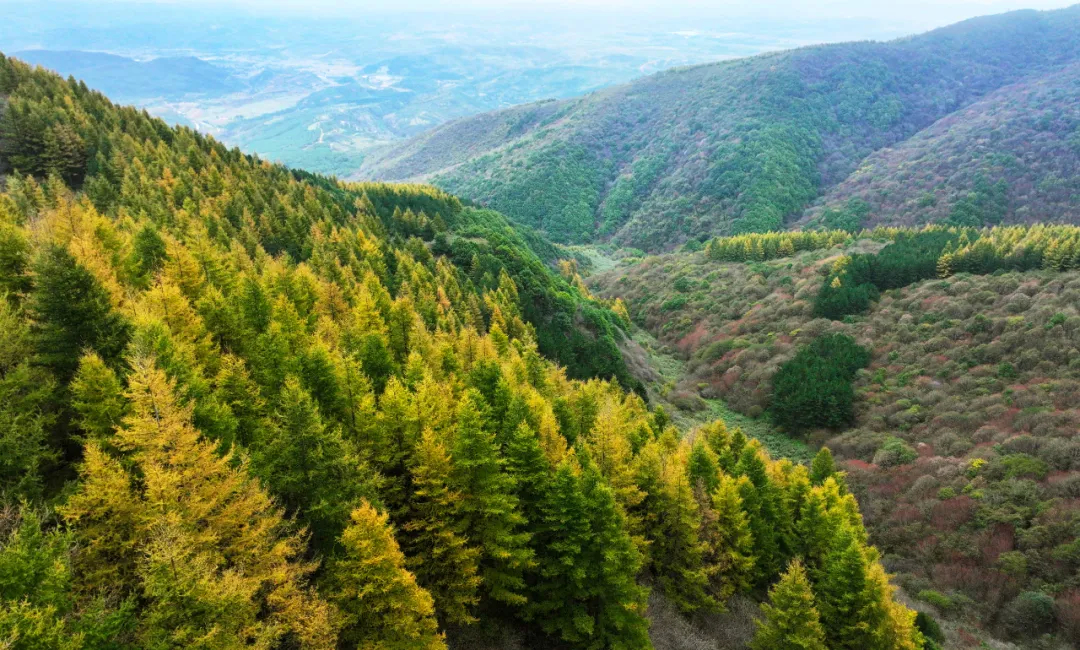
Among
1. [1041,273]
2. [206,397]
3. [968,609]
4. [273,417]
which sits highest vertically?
[206,397]

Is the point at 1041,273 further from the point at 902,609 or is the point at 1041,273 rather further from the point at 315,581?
the point at 315,581

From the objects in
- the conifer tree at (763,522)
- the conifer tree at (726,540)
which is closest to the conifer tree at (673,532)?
the conifer tree at (726,540)

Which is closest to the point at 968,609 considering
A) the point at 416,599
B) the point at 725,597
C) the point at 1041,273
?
the point at 725,597

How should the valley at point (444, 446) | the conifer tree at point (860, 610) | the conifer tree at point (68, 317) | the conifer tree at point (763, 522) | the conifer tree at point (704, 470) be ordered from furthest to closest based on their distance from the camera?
the conifer tree at point (704, 470) < the conifer tree at point (763, 522) < the conifer tree at point (860, 610) < the conifer tree at point (68, 317) < the valley at point (444, 446)

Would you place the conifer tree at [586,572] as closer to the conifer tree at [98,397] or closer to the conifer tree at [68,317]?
the conifer tree at [98,397]

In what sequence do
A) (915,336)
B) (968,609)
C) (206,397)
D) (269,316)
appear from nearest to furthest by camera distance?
(206,397), (269,316), (968,609), (915,336)

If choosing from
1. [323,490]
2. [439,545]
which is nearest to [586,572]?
[439,545]
